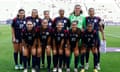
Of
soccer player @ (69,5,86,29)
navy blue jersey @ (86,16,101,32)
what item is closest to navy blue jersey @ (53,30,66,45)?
soccer player @ (69,5,86,29)

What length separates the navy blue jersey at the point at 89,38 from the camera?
11.1 meters

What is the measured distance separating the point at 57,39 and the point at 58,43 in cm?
13

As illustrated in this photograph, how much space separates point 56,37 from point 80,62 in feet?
4.90

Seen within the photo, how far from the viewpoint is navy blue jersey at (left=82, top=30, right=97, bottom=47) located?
11.1m

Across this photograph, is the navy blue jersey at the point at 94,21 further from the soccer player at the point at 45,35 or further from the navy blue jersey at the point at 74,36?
the soccer player at the point at 45,35

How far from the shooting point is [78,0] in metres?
68.2

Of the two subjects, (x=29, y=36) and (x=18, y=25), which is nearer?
(x=29, y=36)

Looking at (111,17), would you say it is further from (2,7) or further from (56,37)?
(56,37)

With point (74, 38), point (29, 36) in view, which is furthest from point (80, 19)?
point (29, 36)

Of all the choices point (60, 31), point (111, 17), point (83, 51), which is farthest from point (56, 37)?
point (111, 17)

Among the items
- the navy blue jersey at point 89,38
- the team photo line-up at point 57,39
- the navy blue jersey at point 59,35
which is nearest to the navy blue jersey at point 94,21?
the team photo line-up at point 57,39

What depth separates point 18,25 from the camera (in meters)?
11.7

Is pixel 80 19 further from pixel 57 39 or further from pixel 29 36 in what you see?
pixel 29 36

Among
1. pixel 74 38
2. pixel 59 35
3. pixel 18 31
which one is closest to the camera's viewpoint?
pixel 59 35
